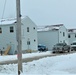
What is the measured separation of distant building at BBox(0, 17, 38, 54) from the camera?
45416mm

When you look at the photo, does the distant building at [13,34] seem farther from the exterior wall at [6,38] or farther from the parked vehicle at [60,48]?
the parked vehicle at [60,48]

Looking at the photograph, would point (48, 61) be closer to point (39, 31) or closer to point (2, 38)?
point (2, 38)

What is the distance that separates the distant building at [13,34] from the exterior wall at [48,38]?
11334 mm

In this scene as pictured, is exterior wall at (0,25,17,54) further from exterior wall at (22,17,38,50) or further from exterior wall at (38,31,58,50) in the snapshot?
exterior wall at (38,31,58,50)

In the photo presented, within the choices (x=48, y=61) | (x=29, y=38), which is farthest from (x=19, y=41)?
(x=29, y=38)

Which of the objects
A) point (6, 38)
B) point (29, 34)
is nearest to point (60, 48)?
point (29, 34)

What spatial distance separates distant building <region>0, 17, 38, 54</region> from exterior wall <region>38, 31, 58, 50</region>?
11.3m

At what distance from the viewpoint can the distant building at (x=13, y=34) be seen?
45416mm

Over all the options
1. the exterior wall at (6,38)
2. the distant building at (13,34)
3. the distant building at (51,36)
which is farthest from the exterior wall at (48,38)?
the exterior wall at (6,38)

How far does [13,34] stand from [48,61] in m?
26.3

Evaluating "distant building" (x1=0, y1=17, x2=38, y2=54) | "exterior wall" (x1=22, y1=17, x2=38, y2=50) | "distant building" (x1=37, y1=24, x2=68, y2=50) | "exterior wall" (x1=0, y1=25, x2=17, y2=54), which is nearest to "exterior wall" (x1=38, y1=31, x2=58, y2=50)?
"distant building" (x1=37, y1=24, x2=68, y2=50)

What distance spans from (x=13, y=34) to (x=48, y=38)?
1667cm

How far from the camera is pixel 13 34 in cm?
4547

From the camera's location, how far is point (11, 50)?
45.1m
